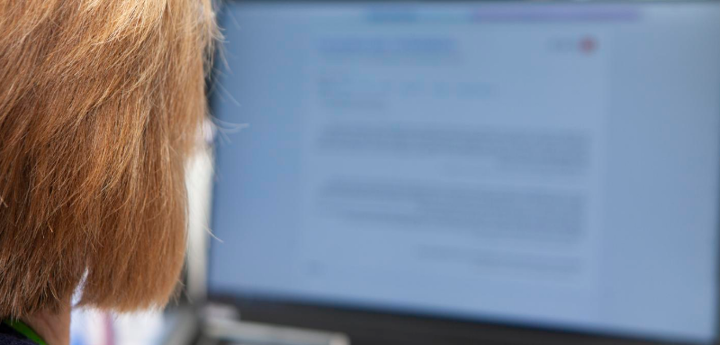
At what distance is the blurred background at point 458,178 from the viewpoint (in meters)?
0.52

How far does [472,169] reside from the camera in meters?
0.57

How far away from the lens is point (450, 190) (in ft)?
1.91

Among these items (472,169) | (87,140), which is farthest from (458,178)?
(87,140)

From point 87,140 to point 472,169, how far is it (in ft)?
1.26

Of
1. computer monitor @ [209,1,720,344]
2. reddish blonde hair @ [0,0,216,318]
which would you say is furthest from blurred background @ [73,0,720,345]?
reddish blonde hair @ [0,0,216,318]

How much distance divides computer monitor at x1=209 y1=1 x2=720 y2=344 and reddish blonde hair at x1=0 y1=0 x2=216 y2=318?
0.99 feet

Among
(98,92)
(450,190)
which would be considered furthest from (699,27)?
(98,92)

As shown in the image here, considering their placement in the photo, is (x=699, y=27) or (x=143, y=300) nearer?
(x=143, y=300)

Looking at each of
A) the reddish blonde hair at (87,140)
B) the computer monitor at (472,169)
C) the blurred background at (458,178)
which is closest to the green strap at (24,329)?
the reddish blonde hair at (87,140)

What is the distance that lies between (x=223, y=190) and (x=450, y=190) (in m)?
0.24

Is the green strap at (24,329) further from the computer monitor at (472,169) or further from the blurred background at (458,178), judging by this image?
the computer monitor at (472,169)

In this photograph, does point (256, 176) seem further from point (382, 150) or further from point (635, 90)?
point (635, 90)

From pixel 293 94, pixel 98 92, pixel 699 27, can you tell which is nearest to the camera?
pixel 98 92

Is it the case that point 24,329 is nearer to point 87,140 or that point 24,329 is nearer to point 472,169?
point 87,140
